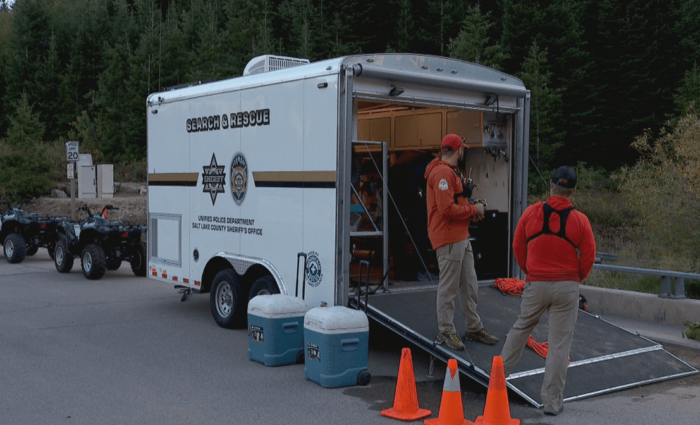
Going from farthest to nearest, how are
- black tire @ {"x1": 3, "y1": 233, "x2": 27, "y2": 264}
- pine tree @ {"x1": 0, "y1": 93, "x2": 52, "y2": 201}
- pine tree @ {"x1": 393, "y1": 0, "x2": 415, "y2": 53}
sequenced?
pine tree @ {"x1": 393, "y1": 0, "x2": 415, "y2": 53} → pine tree @ {"x1": 0, "y1": 93, "x2": 52, "y2": 201} → black tire @ {"x1": 3, "y1": 233, "x2": 27, "y2": 264}

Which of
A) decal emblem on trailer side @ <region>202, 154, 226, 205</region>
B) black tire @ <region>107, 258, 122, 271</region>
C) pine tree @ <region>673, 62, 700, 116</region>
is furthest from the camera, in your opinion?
pine tree @ <region>673, 62, 700, 116</region>

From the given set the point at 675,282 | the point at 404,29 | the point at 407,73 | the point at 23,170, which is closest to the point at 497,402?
the point at 407,73

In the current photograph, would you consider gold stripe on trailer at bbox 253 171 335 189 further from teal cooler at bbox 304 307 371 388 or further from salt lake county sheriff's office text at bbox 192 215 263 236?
teal cooler at bbox 304 307 371 388

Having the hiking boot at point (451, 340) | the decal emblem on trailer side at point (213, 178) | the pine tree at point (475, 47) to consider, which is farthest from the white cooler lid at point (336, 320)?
the pine tree at point (475, 47)

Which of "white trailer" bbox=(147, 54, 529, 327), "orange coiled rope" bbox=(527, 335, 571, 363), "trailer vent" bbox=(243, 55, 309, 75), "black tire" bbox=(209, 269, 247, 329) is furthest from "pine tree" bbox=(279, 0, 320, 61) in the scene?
"orange coiled rope" bbox=(527, 335, 571, 363)

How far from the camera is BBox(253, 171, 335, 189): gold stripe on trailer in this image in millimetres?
7379

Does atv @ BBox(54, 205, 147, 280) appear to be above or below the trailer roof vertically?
below

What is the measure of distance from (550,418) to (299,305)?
2790 mm

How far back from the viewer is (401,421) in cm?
563

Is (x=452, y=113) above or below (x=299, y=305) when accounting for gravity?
above

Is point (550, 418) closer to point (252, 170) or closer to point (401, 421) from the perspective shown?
point (401, 421)

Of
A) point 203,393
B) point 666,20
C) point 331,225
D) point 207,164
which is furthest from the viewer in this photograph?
point 666,20

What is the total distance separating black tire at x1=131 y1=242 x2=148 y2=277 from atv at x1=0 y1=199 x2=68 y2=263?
252 centimetres

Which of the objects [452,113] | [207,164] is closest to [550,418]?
[452,113]
